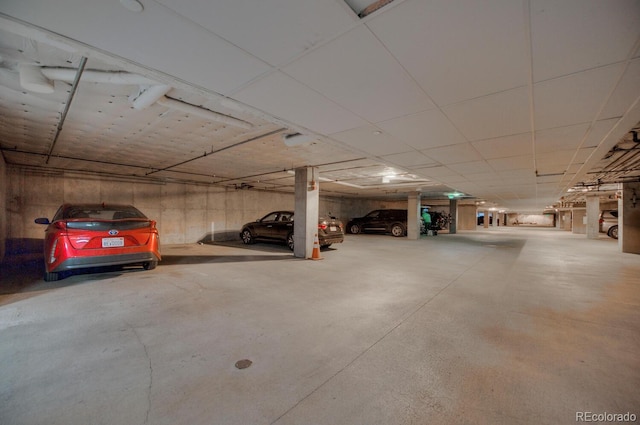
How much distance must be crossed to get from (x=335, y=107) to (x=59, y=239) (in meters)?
4.60

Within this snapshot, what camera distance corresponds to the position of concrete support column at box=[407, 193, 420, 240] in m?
13.8

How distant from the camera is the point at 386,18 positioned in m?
1.61

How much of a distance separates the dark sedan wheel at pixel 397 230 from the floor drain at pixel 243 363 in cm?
1377

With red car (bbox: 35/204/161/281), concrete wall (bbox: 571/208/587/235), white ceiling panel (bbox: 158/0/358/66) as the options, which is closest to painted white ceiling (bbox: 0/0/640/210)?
white ceiling panel (bbox: 158/0/358/66)

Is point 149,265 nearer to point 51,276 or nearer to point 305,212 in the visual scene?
point 51,276

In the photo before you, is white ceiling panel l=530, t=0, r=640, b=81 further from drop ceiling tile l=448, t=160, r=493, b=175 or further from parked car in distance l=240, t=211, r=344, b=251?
parked car in distance l=240, t=211, r=344, b=251

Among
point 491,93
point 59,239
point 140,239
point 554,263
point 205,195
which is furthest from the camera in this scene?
point 205,195

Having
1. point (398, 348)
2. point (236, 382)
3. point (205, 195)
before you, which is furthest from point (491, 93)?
point (205, 195)

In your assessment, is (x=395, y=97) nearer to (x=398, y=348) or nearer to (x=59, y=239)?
→ (x=398, y=348)

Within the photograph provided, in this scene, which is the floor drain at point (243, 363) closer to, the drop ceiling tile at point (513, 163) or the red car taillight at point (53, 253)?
the red car taillight at point (53, 253)

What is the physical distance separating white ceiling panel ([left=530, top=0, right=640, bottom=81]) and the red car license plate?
574cm

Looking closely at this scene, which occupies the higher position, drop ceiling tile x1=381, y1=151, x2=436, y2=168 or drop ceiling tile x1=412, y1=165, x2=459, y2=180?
drop ceiling tile x1=381, y1=151, x2=436, y2=168

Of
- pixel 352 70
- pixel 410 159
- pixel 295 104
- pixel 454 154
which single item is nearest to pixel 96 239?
pixel 295 104

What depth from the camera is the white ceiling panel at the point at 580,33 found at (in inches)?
58.1
